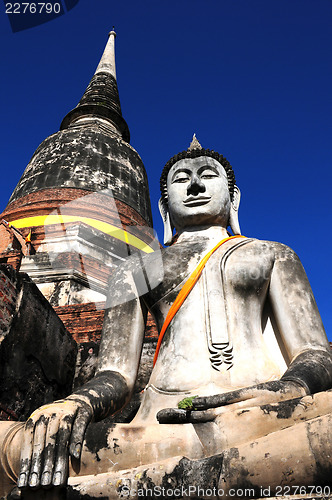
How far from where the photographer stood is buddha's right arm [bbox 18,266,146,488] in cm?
193

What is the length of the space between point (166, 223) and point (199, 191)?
1.62ft

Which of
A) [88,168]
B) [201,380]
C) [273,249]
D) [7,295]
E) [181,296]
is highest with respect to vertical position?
[88,168]

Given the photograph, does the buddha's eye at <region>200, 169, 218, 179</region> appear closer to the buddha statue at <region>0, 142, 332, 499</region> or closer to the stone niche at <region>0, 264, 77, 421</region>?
the buddha statue at <region>0, 142, 332, 499</region>

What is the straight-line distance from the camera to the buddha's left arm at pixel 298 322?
238 cm

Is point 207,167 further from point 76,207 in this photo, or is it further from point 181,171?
point 76,207

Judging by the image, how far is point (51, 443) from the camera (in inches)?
77.6

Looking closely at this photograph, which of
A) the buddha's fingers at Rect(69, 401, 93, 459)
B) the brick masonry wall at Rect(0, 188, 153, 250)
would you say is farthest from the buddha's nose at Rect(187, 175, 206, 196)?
the brick masonry wall at Rect(0, 188, 153, 250)

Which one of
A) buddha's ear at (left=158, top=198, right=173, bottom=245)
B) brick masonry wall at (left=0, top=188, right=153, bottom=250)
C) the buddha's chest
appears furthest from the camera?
brick masonry wall at (left=0, top=188, right=153, bottom=250)

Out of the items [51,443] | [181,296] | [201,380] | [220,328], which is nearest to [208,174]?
[181,296]

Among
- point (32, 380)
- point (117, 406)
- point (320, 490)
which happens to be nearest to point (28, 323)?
point (32, 380)

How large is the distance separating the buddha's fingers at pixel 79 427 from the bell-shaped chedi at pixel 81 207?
6712 millimetres

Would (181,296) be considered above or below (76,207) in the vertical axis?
below

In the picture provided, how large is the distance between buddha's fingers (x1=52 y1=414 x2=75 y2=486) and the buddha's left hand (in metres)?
0.41

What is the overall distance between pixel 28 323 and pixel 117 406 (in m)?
2.48
